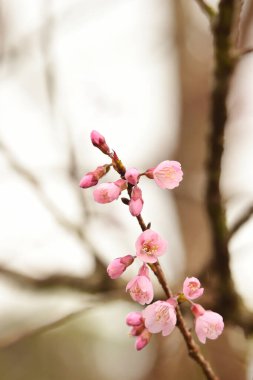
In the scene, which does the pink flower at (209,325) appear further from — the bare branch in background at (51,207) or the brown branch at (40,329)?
the bare branch in background at (51,207)

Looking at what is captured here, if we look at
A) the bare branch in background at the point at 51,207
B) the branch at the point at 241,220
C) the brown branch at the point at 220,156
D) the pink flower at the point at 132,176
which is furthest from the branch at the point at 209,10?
the bare branch in background at the point at 51,207

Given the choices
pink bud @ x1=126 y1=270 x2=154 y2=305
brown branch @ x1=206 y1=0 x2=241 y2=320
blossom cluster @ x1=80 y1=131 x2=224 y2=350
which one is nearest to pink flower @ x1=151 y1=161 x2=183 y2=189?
blossom cluster @ x1=80 y1=131 x2=224 y2=350

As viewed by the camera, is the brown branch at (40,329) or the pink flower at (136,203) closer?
the pink flower at (136,203)

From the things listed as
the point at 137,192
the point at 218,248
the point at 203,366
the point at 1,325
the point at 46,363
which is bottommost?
the point at 46,363

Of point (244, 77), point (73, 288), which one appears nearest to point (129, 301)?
point (73, 288)

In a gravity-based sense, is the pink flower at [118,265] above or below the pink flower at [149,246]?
below

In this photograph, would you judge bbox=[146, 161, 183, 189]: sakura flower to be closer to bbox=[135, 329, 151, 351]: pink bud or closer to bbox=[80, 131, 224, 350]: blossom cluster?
bbox=[80, 131, 224, 350]: blossom cluster

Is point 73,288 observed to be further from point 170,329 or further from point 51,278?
point 170,329

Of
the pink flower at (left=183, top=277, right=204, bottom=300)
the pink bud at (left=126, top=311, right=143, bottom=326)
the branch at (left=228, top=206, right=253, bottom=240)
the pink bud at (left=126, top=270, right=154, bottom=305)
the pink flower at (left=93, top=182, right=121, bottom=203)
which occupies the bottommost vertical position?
the branch at (left=228, top=206, right=253, bottom=240)
